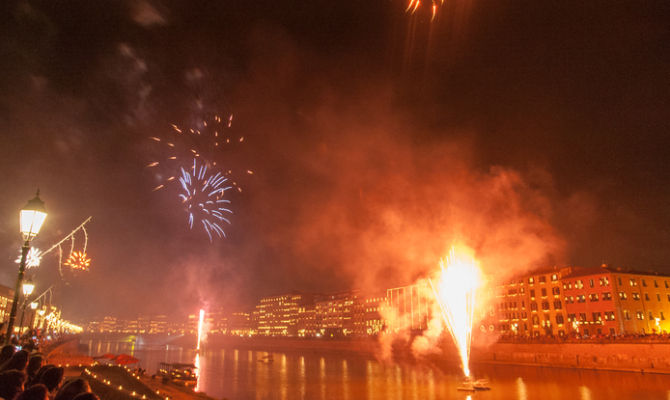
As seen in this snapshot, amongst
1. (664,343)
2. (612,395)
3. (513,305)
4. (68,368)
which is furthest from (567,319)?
(68,368)

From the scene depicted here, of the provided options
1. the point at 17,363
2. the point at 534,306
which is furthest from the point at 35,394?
the point at 534,306

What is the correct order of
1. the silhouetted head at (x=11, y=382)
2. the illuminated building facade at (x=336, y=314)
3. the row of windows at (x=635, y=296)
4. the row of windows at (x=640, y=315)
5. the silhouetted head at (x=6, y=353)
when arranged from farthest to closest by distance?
the illuminated building facade at (x=336, y=314) → the row of windows at (x=635, y=296) → the row of windows at (x=640, y=315) → the silhouetted head at (x=6, y=353) → the silhouetted head at (x=11, y=382)

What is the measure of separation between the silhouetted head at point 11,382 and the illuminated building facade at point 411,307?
9558cm

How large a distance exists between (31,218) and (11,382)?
6.38 m

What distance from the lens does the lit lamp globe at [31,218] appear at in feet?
34.0

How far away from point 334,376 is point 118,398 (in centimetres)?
4270

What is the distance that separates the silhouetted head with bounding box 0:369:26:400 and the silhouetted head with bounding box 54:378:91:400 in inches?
31.1

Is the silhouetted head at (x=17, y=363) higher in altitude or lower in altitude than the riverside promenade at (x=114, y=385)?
higher

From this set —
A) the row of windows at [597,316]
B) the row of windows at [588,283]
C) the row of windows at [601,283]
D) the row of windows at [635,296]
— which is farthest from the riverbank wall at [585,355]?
the row of windows at [601,283]

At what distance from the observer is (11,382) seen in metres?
5.42

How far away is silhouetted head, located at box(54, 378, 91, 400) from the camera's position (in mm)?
5023

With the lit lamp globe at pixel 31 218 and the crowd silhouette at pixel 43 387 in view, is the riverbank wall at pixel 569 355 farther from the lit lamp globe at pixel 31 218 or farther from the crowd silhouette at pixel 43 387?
the lit lamp globe at pixel 31 218

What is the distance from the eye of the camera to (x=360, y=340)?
10094 centimetres

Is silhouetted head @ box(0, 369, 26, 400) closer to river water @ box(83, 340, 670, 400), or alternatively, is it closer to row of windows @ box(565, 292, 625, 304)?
river water @ box(83, 340, 670, 400)
